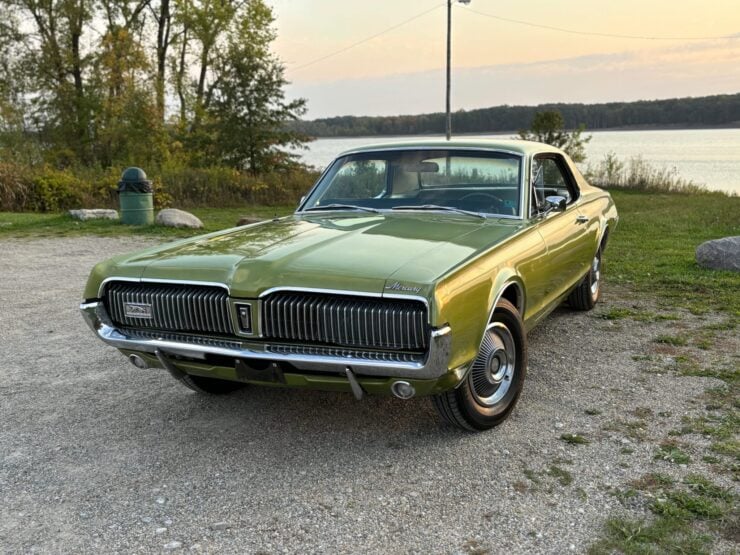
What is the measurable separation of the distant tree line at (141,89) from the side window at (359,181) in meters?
18.9

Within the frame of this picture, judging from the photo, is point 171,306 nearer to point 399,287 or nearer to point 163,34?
point 399,287

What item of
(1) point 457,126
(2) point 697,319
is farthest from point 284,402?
(1) point 457,126

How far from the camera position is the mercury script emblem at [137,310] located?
12.1ft

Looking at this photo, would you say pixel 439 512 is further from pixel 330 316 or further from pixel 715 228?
pixel 715 228

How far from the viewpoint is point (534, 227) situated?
14.9 feet

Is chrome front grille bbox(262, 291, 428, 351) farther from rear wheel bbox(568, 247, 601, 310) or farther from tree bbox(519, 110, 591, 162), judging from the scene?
tree bbox(519, 110, 591, 162)

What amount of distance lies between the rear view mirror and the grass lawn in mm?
2443

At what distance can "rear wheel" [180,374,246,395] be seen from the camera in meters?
4.36

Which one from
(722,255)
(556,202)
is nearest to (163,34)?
(722,255)

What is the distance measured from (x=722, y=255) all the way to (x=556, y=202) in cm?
452

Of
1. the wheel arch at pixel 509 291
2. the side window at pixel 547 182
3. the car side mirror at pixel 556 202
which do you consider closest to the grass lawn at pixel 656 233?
the side window at pixel 547 182

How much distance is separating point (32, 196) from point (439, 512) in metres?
17.0

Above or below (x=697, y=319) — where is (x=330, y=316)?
above

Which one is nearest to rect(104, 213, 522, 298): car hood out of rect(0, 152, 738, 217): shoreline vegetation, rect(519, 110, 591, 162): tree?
rect(0, 152, 738, 217): shoreline vegetation
